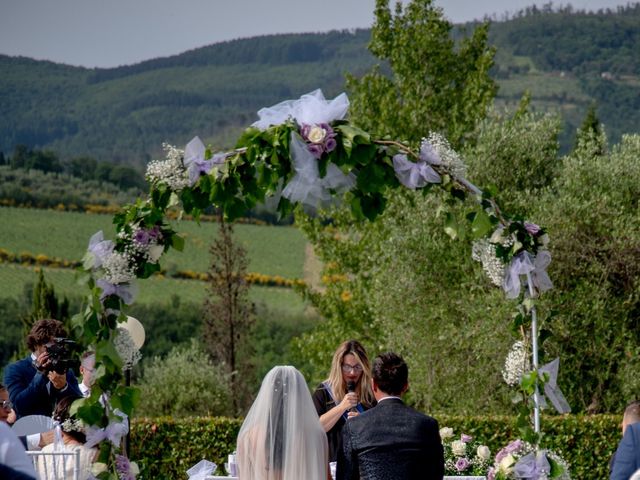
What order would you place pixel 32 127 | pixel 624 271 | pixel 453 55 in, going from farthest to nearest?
pixel 32 127 < pixel 453 55 < pixel 624 271

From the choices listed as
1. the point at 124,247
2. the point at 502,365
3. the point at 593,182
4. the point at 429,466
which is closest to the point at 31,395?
the point at 124,247

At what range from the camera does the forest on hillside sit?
59.2 m

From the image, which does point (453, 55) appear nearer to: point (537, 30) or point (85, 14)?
point (537, 30)

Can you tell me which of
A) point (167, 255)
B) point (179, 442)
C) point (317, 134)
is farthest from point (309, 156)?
point (167, 255)

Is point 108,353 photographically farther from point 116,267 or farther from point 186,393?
point 186,393

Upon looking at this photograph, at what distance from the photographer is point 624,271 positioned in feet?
45.7

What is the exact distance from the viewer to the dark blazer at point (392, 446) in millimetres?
4793

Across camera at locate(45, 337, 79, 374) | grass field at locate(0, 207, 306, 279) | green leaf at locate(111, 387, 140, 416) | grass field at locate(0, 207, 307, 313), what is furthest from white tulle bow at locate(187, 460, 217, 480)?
grass field at locate(0, 207, 307, 313)

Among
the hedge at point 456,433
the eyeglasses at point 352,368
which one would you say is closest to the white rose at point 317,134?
the eyeglasses at point 352,368

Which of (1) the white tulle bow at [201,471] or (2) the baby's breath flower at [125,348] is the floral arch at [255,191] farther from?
(1) the white tulle bow at [201,471]

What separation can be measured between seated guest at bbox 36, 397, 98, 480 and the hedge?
564 centimetres

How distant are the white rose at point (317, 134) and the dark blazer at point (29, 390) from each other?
2.68 metres

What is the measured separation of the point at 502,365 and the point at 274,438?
981cm

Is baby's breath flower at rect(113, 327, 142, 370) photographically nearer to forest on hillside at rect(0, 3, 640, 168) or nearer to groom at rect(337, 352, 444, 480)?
groom at rect(337, 352, 444, 480)
